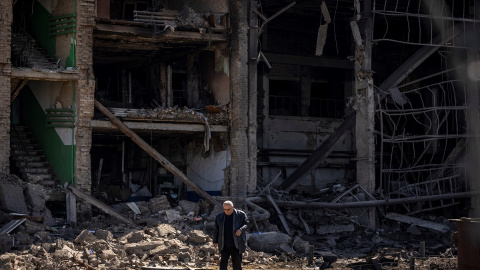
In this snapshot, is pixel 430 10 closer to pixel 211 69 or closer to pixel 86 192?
pixel 211 69

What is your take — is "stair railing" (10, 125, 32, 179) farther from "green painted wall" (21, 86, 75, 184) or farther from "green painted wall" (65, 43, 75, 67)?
"green painted wall" (65, 43, 75, 67)

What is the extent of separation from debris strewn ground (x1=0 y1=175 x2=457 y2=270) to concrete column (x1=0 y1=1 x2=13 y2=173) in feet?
2.32

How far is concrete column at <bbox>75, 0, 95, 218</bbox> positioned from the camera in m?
23.3

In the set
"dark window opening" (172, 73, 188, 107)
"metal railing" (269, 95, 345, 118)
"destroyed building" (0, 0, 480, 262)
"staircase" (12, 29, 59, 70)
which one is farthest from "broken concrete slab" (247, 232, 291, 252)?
"metal railing" (269, 95, 345, 118)

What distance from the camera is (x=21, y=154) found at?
79.4ft

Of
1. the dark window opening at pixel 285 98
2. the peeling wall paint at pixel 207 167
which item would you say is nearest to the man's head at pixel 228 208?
the peeling wall paint at pixel 207 167

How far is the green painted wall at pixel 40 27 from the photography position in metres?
24.4

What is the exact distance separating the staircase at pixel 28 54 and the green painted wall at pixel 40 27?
0.21 metres

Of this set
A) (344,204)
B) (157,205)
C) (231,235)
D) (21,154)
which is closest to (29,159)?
(21,154)

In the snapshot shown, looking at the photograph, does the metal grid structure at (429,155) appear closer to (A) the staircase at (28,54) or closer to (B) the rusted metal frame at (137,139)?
(B) the rusted metal frame at (137,139)

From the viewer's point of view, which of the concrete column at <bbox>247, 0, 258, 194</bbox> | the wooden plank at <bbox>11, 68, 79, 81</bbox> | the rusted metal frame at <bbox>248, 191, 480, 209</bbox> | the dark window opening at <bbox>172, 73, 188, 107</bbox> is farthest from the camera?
the dark window opening at <bbox>172, 73, 188, 107</bbox>

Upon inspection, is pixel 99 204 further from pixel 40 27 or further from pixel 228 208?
pixel 228 208

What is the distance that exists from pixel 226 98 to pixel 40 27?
6189 millimetres

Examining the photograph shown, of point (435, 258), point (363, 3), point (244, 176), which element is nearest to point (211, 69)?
point (244, 176)
